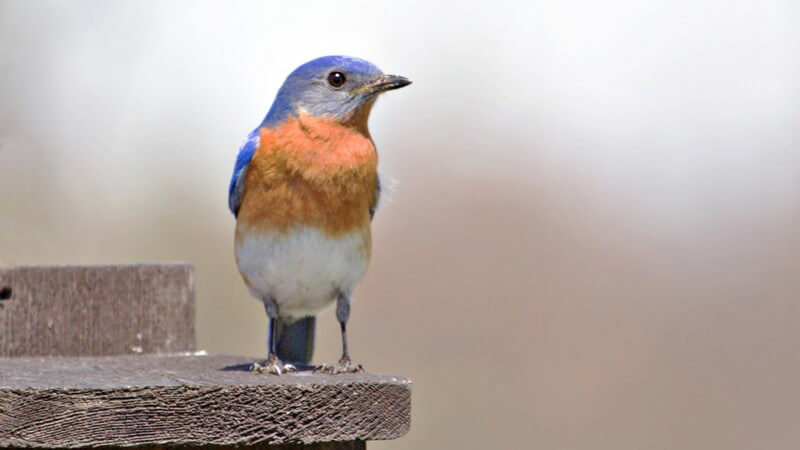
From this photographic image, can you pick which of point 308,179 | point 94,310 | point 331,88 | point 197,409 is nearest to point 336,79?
point 331,88

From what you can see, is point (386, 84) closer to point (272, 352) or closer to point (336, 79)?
point (336, 79)

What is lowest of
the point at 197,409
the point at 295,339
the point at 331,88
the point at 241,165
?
the point at 197,409

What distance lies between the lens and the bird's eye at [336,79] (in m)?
5.36

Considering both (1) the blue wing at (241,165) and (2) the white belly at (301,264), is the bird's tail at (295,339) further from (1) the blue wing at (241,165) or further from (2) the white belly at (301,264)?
(1) the blue wing at (241,165)

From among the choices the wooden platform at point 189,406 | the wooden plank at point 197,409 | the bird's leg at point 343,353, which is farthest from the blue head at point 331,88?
the wooden plank at point 197,409

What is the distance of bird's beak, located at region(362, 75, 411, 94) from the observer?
529cm

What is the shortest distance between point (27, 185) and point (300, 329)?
147 inches

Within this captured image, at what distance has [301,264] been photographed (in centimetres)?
519

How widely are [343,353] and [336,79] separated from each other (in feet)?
3.42

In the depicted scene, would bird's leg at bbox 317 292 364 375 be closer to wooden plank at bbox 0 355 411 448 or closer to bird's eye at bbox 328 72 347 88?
wooden plank at bbox 0 355 411 448

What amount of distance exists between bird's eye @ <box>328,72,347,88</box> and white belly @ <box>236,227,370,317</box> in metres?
0.56

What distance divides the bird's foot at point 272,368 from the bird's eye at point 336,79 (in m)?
1.13

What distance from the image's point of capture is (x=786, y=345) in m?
9.88

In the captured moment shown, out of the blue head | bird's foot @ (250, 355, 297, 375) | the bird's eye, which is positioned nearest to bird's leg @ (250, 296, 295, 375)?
bird's foot @ (250, 355, 297, 375)
